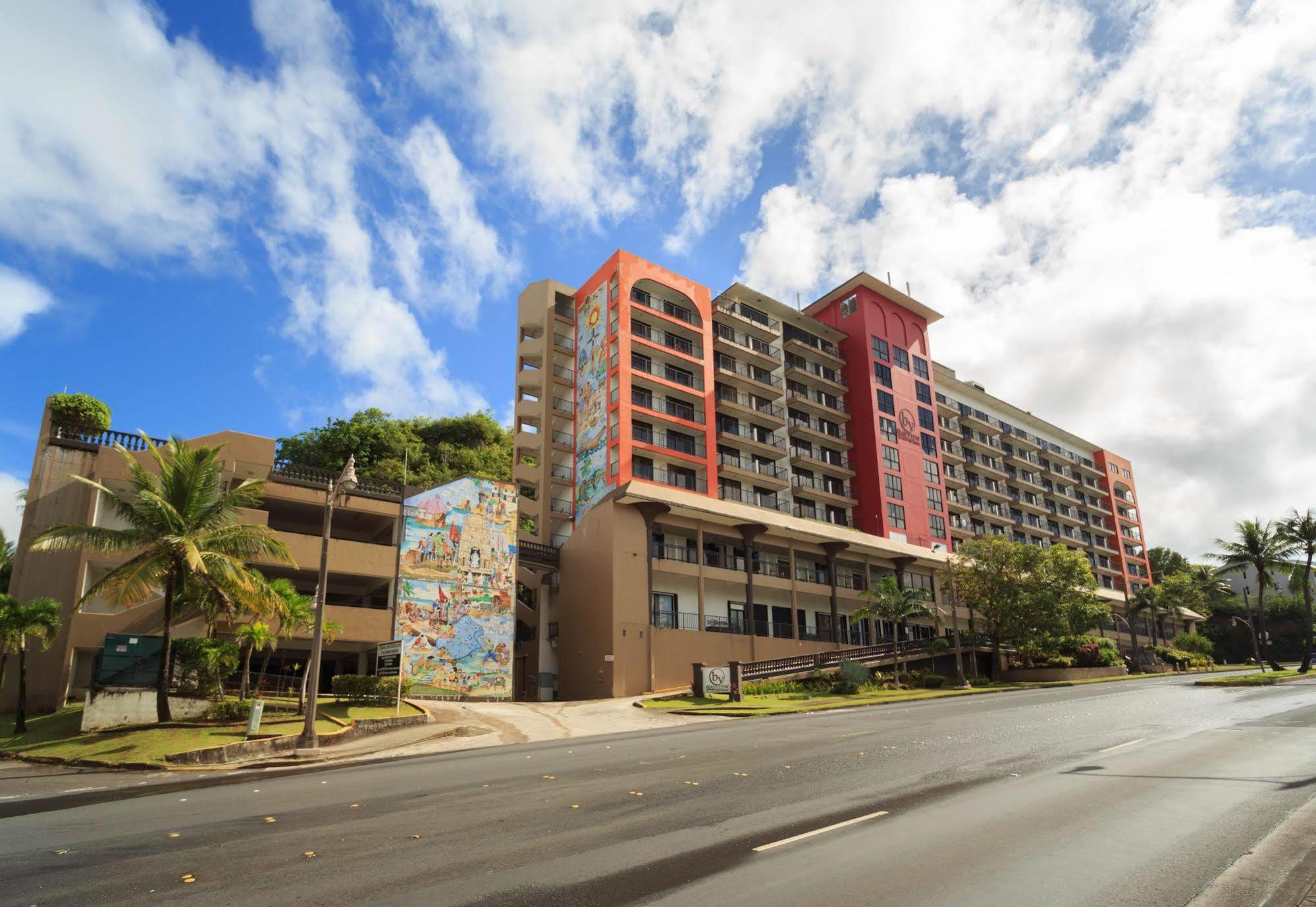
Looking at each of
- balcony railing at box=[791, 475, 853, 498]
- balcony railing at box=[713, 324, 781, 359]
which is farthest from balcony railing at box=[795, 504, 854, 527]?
balcony railing at box=[713, 324, 781, 359]

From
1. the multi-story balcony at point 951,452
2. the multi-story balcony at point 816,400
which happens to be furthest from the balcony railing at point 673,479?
the multi-story balcony at point 951,452

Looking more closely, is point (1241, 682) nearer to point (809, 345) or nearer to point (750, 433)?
point (750, 433)

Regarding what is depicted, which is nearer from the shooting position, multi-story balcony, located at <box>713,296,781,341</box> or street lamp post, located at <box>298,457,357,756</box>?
street lamp post, located at <box>298,457,357,756</box>

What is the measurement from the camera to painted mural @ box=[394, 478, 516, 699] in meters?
38.3

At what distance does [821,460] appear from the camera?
210ft

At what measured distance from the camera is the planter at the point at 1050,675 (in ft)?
161

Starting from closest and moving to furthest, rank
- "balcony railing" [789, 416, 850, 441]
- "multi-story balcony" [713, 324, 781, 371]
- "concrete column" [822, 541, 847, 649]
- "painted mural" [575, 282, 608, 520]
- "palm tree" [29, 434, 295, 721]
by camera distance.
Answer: "palm tree" [29, 434, 295, 721] < "concrete column" [822, 541, 847, 649] < "painted mural" [575, 282, 608, 520] < "multi-story balcony" [713, 324, 781, 371] < "balcony railing" [789, 416, 850, 441]

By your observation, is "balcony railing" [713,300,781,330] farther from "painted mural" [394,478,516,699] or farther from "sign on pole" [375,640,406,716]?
"sign on pole" [375,640,406,716]

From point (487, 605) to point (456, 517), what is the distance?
4965 millimetres

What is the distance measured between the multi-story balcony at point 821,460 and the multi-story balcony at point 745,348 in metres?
7.36

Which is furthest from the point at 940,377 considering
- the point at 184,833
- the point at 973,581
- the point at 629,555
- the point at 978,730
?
the point at 184,833

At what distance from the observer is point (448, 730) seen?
81.3ft

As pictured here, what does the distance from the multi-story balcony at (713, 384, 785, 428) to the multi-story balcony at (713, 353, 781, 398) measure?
718mm

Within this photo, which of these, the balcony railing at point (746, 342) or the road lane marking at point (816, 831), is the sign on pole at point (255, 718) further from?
the balcony railing at point (746, 342)
